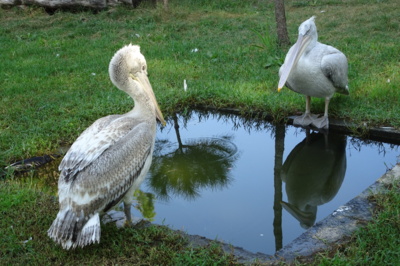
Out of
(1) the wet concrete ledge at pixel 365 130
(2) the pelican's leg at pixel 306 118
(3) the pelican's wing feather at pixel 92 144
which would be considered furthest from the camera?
(2) the pelican's leg at pixel 306 118

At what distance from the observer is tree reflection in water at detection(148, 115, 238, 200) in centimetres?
454

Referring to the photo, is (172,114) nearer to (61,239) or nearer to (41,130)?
(41,130)

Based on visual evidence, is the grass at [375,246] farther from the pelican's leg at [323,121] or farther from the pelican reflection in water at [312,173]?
the pelican's leg at [323,121]

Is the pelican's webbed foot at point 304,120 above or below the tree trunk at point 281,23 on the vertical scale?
below

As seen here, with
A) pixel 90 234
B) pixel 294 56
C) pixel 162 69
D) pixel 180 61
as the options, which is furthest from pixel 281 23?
pixel 90 234

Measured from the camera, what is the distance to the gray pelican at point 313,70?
509cm

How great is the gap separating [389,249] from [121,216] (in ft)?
6.08

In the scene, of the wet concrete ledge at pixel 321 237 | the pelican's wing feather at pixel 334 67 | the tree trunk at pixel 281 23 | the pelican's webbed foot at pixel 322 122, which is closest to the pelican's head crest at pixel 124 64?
the wet concrete ledge at pixel 321 237

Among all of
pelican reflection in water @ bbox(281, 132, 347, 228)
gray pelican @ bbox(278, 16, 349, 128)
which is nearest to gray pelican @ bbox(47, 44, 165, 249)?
→ pelican reflection in water @ bbox(281, 132, 347, 228)

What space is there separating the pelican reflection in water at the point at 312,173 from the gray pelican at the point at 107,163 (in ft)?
4.30

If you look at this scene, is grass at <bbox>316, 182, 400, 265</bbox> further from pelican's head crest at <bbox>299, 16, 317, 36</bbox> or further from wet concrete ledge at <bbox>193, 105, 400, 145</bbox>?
pelican's head crest at <bbox>299, 16, 317, 36</bbox>

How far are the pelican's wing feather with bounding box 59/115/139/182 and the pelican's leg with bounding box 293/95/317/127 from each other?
2.21m

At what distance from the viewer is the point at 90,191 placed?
3.34 metres

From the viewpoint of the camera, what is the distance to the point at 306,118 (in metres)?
5.38
